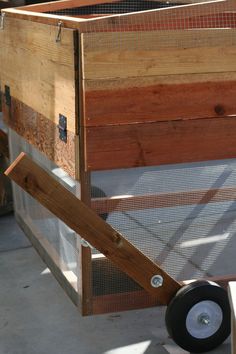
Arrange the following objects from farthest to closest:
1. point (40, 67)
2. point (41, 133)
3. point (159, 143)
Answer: point (41, 133), point (40, 67), point (159, 143)

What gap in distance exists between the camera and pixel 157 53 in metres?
2.82

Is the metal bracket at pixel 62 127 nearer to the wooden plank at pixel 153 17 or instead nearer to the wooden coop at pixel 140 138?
the wooden coop at pixel 140 138

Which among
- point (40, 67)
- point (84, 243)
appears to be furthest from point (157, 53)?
point (84, 243)

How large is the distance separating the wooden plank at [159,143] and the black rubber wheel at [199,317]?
2.02 ft

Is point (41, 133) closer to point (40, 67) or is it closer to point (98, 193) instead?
point (40, 67)

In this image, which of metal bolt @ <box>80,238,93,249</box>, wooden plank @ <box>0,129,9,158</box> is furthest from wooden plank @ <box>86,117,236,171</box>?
wooden plank @ <box>0,129,9,158</box>

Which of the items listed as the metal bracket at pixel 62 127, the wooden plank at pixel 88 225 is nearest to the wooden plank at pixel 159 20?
the metal bracket at pixel 62 127

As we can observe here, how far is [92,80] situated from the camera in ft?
9.08

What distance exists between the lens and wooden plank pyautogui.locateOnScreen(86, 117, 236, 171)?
9.43ft

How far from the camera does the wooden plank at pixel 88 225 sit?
275 cm

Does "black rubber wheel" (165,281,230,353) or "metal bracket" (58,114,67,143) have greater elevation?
"metal bracket" (58,114,67,143)

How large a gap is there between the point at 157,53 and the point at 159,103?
0.22 m

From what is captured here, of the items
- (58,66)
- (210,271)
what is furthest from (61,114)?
(210,271)

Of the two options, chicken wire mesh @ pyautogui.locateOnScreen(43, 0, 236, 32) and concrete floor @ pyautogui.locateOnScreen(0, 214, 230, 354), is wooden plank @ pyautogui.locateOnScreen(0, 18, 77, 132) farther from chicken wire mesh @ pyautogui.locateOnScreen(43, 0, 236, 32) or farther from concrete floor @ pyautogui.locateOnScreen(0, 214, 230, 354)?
concrete floor @ pyautogui.locateOnScreen(0, 214, 230, 354)
